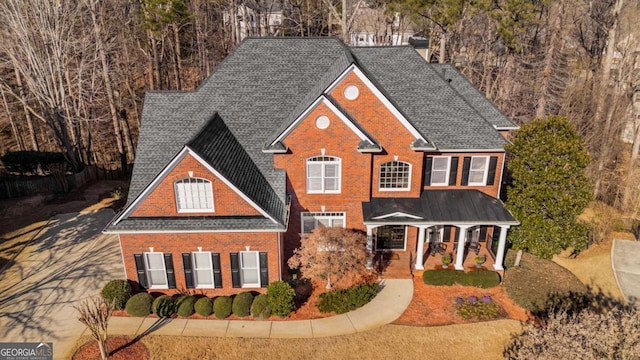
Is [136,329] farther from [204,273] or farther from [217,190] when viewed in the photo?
[217,190]

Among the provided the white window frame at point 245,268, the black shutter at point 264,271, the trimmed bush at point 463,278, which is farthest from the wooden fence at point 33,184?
the trimmed bush at point 463,278

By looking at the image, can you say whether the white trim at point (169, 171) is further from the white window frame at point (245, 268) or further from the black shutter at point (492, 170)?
the black shutter at point (492, 170)

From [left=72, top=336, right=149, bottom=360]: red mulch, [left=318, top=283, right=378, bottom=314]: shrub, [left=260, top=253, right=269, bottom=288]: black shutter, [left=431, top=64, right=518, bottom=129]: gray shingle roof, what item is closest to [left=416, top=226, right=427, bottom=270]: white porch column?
[left=318, top=283, right=378, bottom=314]: shrub

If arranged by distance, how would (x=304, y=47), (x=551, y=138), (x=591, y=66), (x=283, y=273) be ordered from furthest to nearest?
(x=591, y=66) < (x=304, y=47) < (x=283, y=273) < (x=551, y=138)

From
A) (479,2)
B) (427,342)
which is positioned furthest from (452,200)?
(479,2)

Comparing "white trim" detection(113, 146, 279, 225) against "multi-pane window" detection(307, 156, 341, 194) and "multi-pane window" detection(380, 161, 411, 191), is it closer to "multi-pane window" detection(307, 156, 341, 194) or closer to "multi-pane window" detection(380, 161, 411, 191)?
"multi-pane window" detection(307, 156, 341, 194)

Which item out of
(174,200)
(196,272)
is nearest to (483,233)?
(196,272)

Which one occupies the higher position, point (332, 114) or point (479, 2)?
point (479, 2)

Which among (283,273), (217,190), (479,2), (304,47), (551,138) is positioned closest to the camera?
(217,190)
